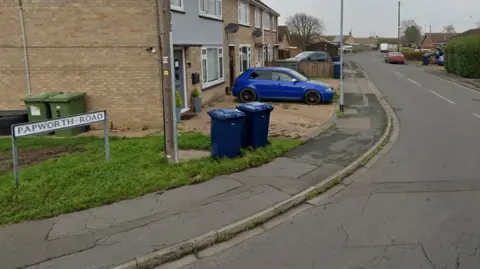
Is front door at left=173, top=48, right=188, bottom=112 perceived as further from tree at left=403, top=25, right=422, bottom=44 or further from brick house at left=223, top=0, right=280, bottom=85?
tree at left=403, top=25, right=422, bottom=44

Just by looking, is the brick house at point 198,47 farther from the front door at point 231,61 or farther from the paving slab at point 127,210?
the paving slab at point 127,210

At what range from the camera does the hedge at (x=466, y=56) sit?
90.1ft

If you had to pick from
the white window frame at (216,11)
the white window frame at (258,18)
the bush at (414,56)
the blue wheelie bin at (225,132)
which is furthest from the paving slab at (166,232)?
the bush at (414,56)

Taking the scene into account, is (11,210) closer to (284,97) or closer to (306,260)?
(306,260)

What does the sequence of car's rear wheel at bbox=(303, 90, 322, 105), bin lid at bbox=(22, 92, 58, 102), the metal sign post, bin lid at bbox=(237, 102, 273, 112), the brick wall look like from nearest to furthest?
the metal sign post < bin lid at bbox=(237, 102, 273, 112) < bin lid at bbox=(22, 92, 58, 102) < the brick wall < car's rear wheel at bbox=(303, 90, 322, 105)

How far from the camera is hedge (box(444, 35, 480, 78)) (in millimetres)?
27453

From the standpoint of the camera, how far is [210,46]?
50.0ft

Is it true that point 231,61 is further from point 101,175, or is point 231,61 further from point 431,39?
point 431,39

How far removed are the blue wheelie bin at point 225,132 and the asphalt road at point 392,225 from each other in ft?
7.18

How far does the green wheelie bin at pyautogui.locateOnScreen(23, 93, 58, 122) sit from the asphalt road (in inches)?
299

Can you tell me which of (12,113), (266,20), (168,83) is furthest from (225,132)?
(266,20)

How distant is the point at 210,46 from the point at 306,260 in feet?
39.6

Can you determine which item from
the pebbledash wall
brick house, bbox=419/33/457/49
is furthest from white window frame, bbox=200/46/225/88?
brick house, bbox=419/33/457/49

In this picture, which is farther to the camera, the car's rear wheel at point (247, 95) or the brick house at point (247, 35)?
the brick house at point (247, 35)
